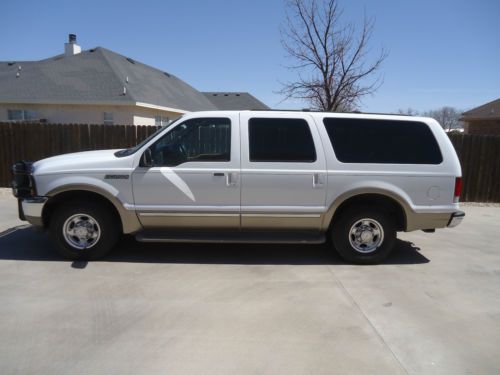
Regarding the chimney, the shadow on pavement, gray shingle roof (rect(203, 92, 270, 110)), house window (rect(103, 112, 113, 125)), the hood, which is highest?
the chimney

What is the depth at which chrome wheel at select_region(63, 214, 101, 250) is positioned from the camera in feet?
16.6

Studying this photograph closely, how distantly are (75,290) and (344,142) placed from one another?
3.68m

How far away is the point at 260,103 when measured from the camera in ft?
115

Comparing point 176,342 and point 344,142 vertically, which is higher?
point 344,142

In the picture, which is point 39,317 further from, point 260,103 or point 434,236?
point 260,103

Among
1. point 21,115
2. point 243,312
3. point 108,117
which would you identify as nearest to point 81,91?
point 108,117

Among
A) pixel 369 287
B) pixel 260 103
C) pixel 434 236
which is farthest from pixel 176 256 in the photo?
pixel 260 103

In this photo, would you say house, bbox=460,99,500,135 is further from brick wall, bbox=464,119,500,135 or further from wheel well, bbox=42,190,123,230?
wheel well, bbox=42,190,123,230

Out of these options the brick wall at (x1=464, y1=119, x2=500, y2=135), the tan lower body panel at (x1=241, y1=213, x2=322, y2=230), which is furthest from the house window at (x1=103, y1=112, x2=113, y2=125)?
the brick wall at (x1=464, y1=119, x2=500, y2=135)

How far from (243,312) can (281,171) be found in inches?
73.6

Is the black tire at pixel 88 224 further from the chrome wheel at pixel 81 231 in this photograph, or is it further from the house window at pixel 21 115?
the house window at pixel 21 115

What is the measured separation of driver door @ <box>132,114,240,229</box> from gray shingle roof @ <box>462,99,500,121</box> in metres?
20.8

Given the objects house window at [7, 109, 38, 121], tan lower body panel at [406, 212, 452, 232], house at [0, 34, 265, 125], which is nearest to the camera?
tan lower body panel at [406, 212, 452, 232]

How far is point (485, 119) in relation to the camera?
2148 cm
